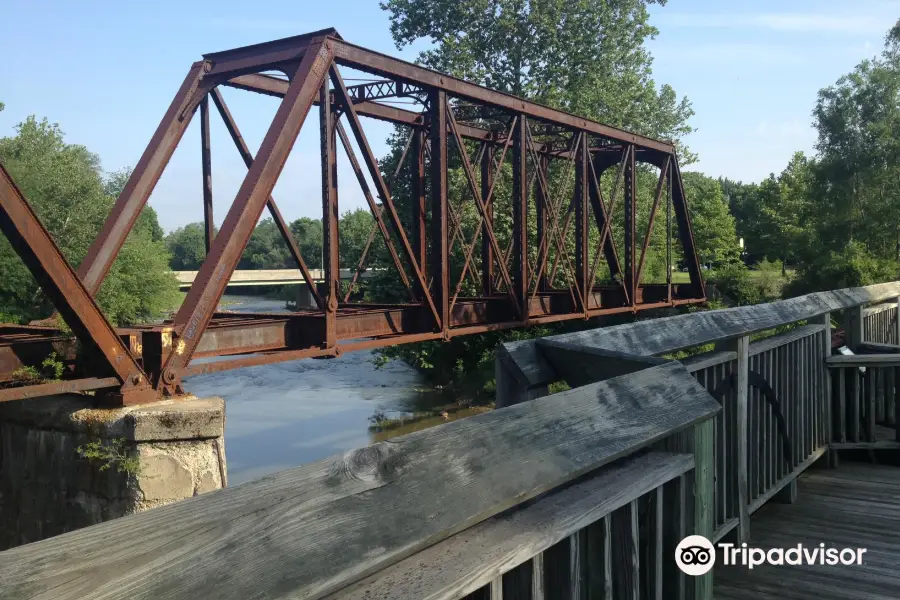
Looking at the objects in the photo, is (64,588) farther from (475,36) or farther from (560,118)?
(475,36)

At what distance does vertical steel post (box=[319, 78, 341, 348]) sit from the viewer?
7492 millimetres

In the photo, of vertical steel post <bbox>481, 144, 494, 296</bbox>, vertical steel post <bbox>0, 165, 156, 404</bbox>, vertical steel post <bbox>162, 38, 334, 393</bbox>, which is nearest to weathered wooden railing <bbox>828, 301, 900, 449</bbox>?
vertical steel post <bbox>162, 38, 334, 393</bbox>

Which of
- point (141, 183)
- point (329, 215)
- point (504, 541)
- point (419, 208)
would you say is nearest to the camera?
point (504, 541)

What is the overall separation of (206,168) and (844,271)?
2851 cm

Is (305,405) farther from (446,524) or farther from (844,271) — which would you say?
(446,524)

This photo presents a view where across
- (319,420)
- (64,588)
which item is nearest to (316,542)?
(64,588)

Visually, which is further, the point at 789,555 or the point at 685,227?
the point at 685,227

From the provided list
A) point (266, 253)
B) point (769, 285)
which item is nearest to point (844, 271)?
point (769, 285)

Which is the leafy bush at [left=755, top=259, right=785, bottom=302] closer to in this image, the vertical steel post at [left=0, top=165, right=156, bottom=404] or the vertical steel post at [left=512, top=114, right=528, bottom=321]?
the vertical steel post at [left=512, top=114, right=528, bottom=321]

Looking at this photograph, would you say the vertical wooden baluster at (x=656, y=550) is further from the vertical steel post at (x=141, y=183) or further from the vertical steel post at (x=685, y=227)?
the vertical steel post at (x=685, y=227)

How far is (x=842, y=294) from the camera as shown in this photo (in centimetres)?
657

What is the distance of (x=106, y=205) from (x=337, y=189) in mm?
30381

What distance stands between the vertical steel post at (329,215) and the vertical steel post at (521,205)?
370 cm

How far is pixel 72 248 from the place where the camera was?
31.6 metres
